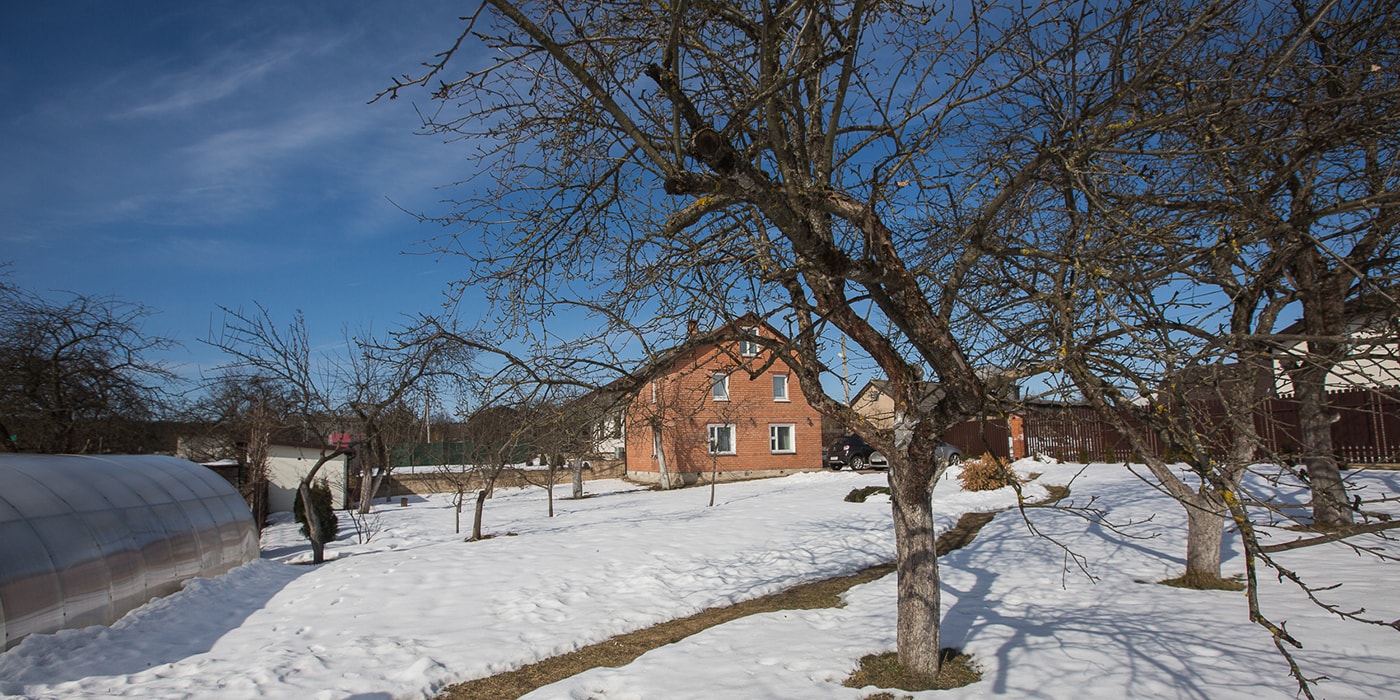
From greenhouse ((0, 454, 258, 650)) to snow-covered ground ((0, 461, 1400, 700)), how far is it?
27 centimetres

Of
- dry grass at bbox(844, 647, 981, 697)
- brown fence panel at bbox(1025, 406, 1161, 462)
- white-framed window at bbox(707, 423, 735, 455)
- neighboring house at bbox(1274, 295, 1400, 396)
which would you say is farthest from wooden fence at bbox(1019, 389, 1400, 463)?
white-framed window at bbox(707, 423, 735, 455)

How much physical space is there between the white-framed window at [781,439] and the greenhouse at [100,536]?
70.6 feet

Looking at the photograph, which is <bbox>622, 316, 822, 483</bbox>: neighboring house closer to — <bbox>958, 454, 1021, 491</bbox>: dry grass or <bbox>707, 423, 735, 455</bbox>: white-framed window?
<bbox>707, 423, 735, 455</bbox>: white-framed window

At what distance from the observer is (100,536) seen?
800 cm

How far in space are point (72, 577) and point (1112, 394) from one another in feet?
29.1

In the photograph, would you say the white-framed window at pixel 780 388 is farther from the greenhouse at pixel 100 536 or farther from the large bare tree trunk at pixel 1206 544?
the large bare tree trunk at pixel 1206 544

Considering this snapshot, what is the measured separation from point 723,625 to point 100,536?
258 inches

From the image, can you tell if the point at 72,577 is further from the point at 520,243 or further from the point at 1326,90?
the point at 1326,90

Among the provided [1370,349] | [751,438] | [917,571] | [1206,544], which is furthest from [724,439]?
[1370,349]

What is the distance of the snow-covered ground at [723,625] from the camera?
18.3 ft

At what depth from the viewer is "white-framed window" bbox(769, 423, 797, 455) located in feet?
101

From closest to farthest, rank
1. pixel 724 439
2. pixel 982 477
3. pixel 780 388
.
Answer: pixel 982 477
pixel 724 439
pixel 780 388

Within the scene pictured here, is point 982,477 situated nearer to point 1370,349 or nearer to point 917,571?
point 917,571

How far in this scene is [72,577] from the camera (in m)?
7.21
